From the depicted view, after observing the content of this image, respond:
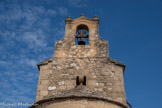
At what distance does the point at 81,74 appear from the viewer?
9.29 metres

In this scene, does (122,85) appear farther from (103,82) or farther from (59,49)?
(59,49)

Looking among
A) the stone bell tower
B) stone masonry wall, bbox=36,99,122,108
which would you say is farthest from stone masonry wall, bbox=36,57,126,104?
stone masonry wall, bbox=36,99,122,108

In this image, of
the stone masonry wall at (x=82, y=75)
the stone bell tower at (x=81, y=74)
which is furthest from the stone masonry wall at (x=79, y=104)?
the stone masonry wall at (x=82, y=75)

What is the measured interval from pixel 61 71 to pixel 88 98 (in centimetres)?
244

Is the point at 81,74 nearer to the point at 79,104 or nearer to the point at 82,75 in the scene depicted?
the point at 82,75

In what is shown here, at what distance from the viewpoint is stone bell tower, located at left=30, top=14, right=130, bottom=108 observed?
25.5 ft

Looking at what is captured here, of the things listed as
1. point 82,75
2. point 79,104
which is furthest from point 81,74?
point 79,104

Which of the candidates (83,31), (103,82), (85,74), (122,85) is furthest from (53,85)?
(83,31)

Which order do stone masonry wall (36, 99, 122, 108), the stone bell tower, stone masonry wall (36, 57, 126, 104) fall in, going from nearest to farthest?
stone masonry wall (36, 99, 122, 108)
the stone bell tower
stone masonry wall (36, 57, 126, 104)

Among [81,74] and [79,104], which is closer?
[79,104]

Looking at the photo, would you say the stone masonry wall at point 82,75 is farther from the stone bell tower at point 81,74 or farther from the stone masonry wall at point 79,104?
the stone masonry wall at point 79,104

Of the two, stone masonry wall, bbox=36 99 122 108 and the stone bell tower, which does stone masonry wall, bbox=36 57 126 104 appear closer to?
the stone bell tower

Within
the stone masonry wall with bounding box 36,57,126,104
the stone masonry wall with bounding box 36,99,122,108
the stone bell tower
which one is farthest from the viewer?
the stone masonry wall with bounding box 36,57,126,104

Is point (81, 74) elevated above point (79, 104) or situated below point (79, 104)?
above
